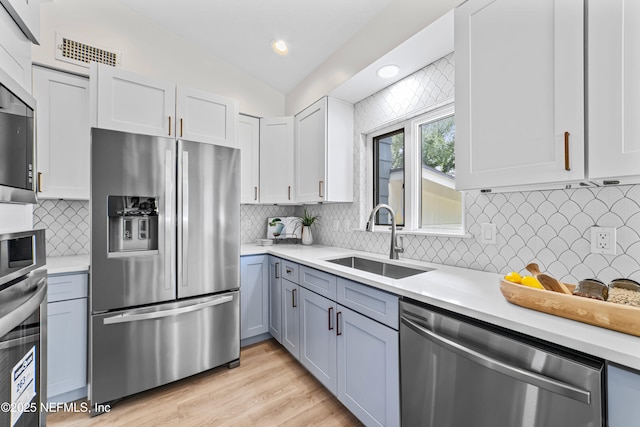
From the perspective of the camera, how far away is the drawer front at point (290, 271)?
214cm

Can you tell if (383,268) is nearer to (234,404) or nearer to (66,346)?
(234,404)

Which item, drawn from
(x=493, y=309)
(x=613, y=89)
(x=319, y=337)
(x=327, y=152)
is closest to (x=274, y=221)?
(x=327, y=152)

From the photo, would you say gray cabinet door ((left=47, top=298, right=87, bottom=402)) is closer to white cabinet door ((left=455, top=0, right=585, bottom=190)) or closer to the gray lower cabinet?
the gray lower cabinet

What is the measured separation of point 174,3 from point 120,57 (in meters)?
0.64

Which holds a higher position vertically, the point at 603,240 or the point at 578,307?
the point at 603,240

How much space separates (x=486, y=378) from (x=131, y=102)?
256cm

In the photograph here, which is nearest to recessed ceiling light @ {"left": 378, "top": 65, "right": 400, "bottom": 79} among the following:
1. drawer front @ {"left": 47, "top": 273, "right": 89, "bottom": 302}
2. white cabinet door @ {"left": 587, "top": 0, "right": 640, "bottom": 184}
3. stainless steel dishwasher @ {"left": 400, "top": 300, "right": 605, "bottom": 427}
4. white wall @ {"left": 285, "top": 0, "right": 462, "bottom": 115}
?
white wall @ {"left": 285, "top": 0, "right": 462, "bottom": 115}

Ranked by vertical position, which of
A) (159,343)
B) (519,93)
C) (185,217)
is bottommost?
(159,343)

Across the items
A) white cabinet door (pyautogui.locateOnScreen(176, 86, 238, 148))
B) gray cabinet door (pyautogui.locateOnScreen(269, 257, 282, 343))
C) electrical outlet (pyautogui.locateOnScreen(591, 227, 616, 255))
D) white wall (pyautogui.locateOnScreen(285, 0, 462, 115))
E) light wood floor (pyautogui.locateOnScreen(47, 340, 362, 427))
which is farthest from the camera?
gray cabinet door (pyautogui.locateOnScreen(269, 257, 282, 343))

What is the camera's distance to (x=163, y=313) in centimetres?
184

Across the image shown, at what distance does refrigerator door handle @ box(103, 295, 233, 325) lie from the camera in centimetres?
171

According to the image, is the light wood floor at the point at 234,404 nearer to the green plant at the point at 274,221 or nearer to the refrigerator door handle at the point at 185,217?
the refrigerator door handle at the point at 185,217

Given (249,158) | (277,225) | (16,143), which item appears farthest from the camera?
(277,225)

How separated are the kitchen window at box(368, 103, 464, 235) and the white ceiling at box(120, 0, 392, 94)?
33.3 inches
